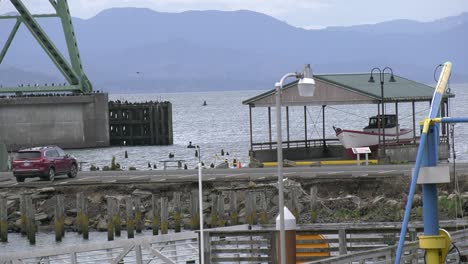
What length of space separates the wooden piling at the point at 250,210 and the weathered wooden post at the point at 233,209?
2.60ft

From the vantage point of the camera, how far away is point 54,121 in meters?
116

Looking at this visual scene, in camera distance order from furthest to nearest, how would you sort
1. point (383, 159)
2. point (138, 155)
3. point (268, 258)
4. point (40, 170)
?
point (138, 155) < point (383, 159) < point (40, 170) < point (268, 258)

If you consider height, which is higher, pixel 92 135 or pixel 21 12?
pixel 21 12

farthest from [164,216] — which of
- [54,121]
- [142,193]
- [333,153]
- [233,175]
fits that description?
[54,121]

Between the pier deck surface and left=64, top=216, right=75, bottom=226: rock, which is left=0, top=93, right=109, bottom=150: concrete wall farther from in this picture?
left=64, top=216, right=75, bottom=226: rock

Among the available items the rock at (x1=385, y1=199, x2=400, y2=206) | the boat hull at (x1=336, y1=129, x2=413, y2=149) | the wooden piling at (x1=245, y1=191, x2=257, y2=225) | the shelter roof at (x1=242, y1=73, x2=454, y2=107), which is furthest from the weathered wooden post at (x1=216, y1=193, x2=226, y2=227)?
the boat hull at (x1=336, y1=129, x2=413, y2=149)

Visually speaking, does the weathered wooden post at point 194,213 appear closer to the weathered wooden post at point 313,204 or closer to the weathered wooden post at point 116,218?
the weathered wooden post at point 116,218

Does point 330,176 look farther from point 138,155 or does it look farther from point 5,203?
point 138,155

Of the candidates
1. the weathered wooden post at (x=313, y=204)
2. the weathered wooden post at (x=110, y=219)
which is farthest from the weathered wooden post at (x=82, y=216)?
the weathered wooden post at (x=313, y=204)

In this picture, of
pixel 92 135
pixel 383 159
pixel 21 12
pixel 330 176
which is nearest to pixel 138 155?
pixel 92 135

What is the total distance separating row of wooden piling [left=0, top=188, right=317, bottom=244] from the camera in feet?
135

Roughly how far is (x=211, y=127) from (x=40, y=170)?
5021 inches

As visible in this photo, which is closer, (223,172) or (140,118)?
(223,172)

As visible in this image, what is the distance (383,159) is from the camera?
182 ft
